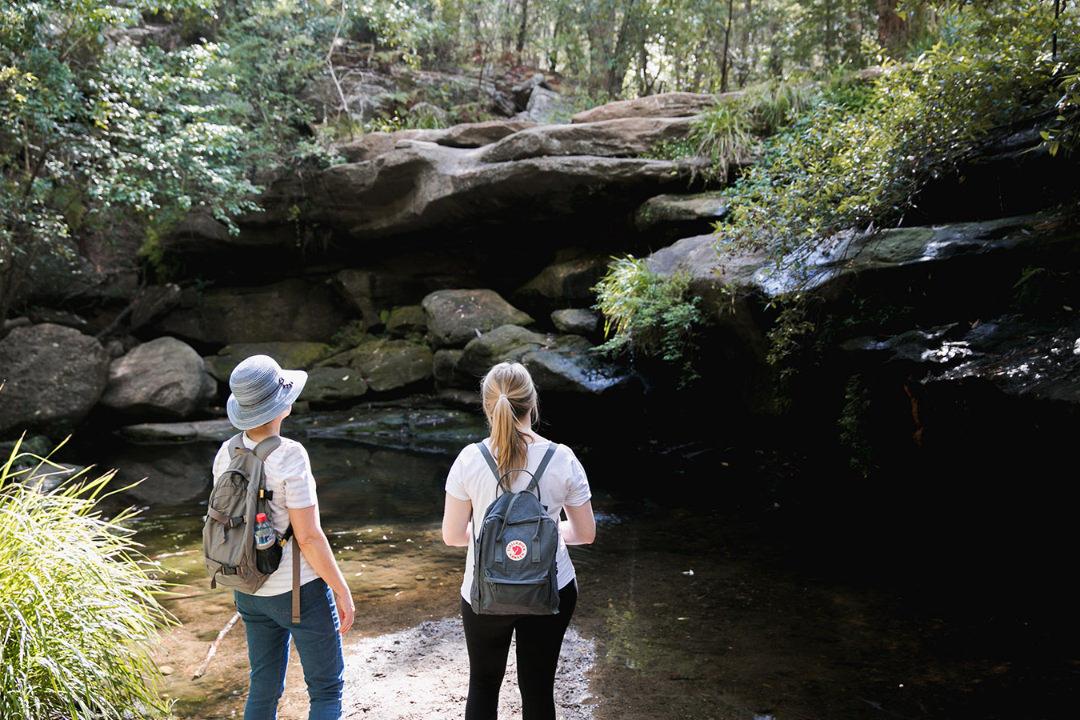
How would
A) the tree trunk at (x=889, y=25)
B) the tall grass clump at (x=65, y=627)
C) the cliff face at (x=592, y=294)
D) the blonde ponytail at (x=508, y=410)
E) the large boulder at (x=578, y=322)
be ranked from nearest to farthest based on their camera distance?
the blonde ponytail at (x=508, y=410) < the tall grass clump at (x=65, y=627) < the cliff face at (x=592, y=294) < the large boulder at (x=578, y=322) < the tree trunk at (x=889, y=25)

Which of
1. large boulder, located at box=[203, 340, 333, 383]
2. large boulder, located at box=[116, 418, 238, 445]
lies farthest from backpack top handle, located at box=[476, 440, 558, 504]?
large boulder, located at box=[203, 340, 333, 383]

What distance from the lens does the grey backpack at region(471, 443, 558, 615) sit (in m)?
2.29

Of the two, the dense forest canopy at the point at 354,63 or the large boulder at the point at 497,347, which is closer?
the dense forest canopy at the point at 354,63

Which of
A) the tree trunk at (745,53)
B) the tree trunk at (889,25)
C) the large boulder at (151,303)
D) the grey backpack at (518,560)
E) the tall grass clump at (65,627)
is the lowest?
the tall grass clump at (65,627)

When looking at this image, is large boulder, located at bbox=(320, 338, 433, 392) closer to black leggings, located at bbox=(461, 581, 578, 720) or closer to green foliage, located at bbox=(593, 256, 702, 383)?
green foliage, located at bbox=(593, 256, 702, 383)

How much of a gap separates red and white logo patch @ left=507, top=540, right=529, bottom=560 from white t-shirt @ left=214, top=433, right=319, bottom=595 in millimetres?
670

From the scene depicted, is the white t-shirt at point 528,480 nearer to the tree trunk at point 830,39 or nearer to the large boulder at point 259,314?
the tree trunk at point 830,39

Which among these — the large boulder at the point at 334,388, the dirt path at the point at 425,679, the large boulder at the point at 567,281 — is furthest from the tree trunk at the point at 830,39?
the dirt path at the point at 425,679

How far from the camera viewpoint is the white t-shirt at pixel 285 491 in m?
2.46

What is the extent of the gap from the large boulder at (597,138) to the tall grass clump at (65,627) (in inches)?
336

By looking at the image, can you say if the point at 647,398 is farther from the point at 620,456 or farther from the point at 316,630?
the point at 316,630

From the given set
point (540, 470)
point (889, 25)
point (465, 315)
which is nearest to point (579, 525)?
point (540, 470)

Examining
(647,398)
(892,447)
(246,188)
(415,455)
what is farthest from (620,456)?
(246,188)

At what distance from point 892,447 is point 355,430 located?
7.65m
